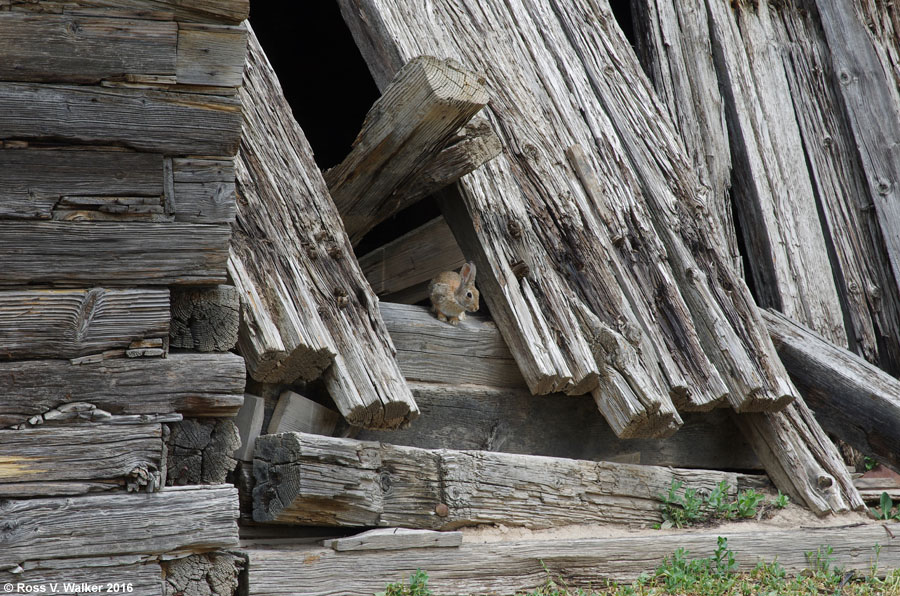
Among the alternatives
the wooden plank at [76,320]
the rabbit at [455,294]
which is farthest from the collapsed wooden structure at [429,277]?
the rabbit at [455,294]

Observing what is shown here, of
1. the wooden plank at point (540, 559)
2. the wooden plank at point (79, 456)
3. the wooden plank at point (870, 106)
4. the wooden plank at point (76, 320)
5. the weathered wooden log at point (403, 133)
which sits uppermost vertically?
the wooden plank at point (870, 106)

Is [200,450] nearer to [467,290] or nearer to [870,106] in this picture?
[467,290]

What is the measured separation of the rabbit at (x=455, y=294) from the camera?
15.2ft

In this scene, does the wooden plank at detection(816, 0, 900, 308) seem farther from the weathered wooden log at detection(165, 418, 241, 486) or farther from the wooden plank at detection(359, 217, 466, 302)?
the weathered wooden log at detection(165, 418, 241, 486)

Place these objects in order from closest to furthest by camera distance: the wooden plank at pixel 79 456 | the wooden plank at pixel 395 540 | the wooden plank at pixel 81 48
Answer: the wooden plank at pixel 81 48
the wooden plank at pixel 79 456
the wooden plank at pixel 395 540

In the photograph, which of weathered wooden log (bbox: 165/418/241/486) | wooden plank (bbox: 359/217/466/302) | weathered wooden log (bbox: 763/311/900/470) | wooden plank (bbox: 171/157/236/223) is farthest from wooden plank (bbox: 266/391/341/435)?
weathered wooden log (bbox: 763/311/900/470)

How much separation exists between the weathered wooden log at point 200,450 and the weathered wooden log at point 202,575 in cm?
28

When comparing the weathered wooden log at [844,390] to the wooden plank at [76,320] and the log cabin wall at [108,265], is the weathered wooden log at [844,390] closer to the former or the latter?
the log cabin wall at [108,265]

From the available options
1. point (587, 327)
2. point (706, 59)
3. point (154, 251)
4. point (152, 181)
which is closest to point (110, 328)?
point (154, 251)

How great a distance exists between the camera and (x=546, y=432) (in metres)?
4.91

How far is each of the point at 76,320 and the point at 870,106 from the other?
6566mm

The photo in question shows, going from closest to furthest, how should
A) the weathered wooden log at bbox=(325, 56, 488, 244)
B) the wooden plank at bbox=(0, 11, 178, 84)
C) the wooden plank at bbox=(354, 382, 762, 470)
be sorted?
the wooden plank at bbox=(0, 11, 178, 84), the weathered wooden log at bbox=(325, 56, 488, 244), the wooden plank at bbox=(354, 382, 762, 470)

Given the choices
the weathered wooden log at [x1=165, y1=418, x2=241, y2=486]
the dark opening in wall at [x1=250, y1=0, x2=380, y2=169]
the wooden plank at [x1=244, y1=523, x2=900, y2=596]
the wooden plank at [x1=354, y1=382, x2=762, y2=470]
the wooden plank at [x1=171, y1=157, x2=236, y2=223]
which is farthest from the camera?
the dark opening in wall at [x1=250, y1=0, x2=380, y2=169]

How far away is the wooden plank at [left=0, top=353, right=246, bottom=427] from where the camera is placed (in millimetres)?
2908
